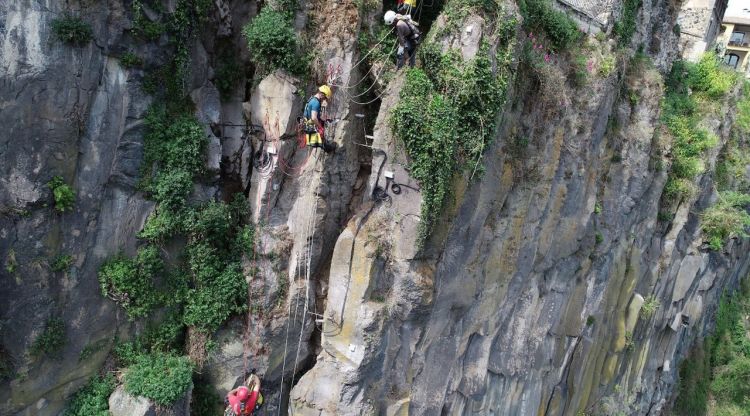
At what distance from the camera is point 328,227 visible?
33.5 ft

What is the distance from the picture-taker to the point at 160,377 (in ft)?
28.8

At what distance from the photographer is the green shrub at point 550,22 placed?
35.0ft

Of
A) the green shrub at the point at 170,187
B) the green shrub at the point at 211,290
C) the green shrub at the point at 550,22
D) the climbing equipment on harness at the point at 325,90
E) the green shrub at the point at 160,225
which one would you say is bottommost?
the green shrub at the point at 211,290

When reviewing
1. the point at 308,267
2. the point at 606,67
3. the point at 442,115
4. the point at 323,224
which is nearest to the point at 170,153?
the point at 323,224

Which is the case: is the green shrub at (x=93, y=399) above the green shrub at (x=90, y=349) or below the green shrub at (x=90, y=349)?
below

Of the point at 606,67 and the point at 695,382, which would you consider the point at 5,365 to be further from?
the point at 695,382

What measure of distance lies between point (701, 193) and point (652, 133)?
20.6 ft

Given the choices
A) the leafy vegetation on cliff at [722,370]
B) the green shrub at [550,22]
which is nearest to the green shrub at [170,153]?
the green shrub at [550,22]

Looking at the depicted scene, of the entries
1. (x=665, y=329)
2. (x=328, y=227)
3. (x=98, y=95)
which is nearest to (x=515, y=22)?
(x=328, y=227)

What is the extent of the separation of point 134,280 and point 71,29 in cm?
429

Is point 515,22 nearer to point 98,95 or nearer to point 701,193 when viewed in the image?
point 98,95

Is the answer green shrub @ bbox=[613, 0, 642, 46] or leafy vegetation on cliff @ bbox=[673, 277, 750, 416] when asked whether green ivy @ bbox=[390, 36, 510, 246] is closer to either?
green shrub @ bbox=[613, 0, 642, 46]

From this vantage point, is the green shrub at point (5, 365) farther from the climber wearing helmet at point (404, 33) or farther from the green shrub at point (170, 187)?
the climber wearing helmet at point (404, 33)

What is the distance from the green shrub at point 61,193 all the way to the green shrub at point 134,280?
4.05 ft
